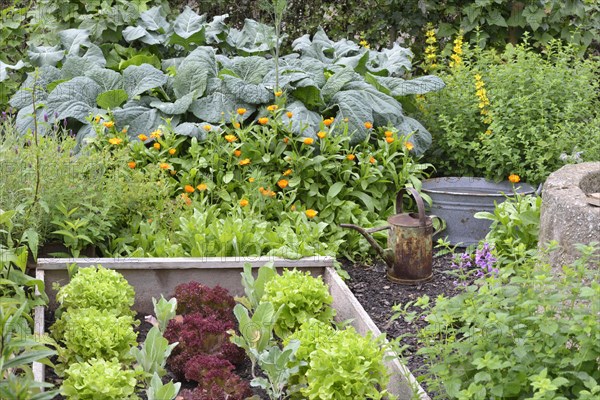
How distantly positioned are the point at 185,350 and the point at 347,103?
2742 mm

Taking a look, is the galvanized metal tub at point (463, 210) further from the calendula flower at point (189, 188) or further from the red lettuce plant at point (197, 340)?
the red lettuce plant at point (197, 340)

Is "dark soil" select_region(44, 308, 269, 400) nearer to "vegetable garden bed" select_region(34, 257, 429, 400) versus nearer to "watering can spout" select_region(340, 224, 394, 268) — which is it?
"vegetable garden bed" select_region(34, 257, 429, 400)

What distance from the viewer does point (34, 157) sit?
468cm

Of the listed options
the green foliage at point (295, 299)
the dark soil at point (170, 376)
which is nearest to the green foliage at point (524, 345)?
the dark soil at point (170, 376)

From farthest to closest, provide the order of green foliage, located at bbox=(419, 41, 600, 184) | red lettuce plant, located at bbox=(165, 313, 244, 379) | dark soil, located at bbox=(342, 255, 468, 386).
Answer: green foliage, located at bbox=(419, 41, 600, 184) → dark soil, located at bbox=(342, 255, 468, 386) → red lettuce plant, located at bbox=(165, 313, 244, 379)

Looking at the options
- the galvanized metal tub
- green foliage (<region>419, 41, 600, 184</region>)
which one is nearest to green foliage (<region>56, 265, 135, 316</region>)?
the galvanized metal tub

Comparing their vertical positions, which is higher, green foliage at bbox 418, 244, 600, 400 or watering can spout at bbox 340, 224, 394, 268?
green foliage at bbox 418, 244, 600, 400

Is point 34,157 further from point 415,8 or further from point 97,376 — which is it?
point 415,8

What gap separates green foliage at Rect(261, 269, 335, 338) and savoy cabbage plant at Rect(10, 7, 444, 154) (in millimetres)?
1856

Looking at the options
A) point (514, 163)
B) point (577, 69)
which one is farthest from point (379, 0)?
point (514, 163)

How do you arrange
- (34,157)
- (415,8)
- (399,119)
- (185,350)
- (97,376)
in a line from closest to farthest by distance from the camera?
(97,376) < (185,350) < (34,157) < (399,119) < (415,8)

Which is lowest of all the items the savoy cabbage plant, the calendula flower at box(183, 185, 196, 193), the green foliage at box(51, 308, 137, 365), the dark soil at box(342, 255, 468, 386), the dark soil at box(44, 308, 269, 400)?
A: the dark soil at box(342, 255, 468, 386)

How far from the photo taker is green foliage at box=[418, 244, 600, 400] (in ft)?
8.02

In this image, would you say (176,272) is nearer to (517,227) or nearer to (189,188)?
(189,188)
